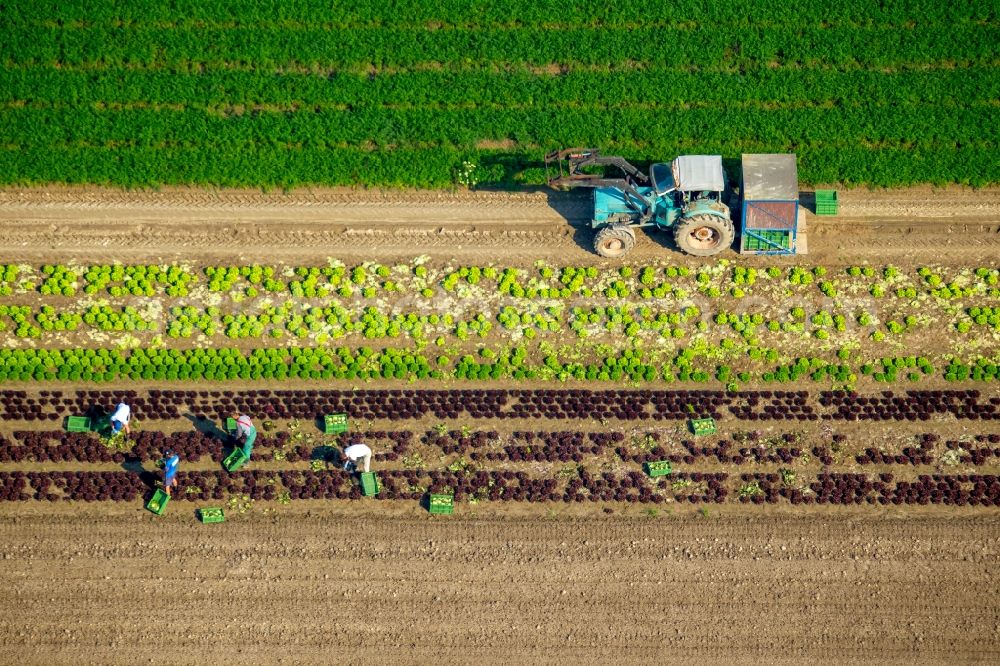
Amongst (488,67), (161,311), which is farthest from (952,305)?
(161,311)

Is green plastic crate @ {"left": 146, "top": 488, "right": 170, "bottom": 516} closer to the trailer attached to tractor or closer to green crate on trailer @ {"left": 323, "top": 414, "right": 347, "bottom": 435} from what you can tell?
green crate on trailer @ {"left": 323, "top": 414, "right": 347, "bottom": 435}

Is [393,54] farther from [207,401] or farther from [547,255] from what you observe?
[207,401]

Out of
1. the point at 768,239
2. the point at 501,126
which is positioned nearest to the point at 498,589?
the point at 768,239

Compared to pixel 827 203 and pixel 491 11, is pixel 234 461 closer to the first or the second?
pixel 491 11

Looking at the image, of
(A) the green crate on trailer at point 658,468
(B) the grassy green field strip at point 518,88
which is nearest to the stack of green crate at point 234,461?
(A) the green crate on trailer at point 658,468

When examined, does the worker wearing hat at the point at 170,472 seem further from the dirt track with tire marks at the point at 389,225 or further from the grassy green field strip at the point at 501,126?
the grassy green field strip at the point at 501,126

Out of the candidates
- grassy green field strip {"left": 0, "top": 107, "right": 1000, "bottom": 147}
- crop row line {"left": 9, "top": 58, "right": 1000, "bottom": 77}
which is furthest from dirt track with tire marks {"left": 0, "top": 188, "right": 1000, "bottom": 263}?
crop row line {"left": 9, "top": 58, "right": 1000, "bottom": 77}

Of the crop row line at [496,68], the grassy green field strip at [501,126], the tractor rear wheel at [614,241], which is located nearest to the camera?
the tractor rear wheel at [614,241]
